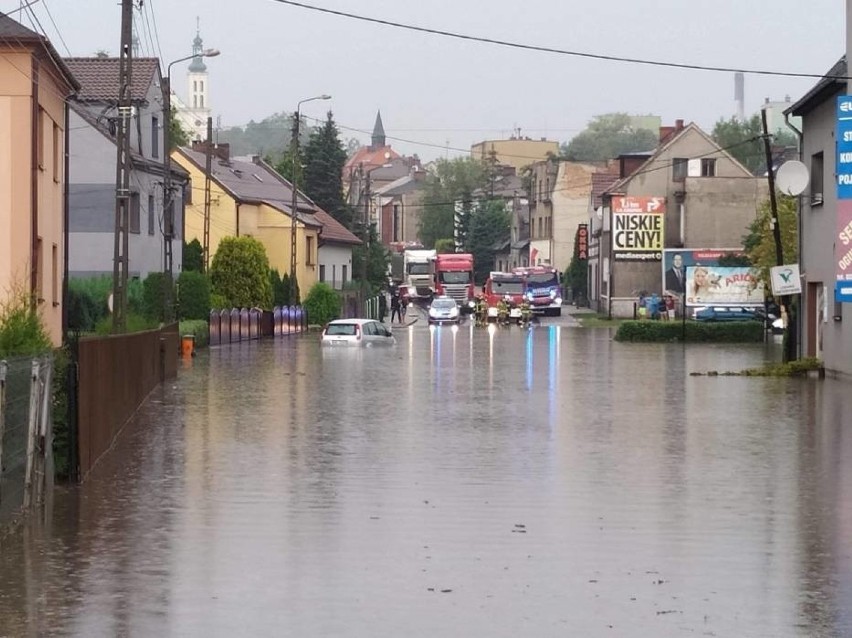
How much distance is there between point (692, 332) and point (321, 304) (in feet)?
77.3

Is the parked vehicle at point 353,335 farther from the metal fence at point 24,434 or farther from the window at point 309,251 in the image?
the metal fence at point 24,434

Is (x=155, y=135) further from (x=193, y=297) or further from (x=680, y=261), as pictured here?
(x=680, y=261)

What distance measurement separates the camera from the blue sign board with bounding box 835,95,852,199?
29016mm

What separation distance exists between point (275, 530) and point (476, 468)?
5035mm

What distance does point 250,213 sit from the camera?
8256cm

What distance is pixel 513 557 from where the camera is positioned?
1198 cm

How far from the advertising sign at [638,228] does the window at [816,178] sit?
167 feet

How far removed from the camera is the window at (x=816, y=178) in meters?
37.2

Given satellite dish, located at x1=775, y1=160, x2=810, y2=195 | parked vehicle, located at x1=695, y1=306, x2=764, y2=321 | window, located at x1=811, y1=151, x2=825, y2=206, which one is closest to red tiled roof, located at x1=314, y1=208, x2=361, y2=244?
parked vehicle, located at x1=695, y1=306, x2=764, y2=321

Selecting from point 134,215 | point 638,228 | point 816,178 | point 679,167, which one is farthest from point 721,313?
point 816,178

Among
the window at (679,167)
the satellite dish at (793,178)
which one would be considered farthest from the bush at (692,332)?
the window at (679,167)

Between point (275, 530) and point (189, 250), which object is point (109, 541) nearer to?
point (275, 530)

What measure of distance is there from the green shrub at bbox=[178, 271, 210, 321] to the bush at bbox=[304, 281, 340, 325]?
22.2 m

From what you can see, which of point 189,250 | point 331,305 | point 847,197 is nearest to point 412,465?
point 847,197
